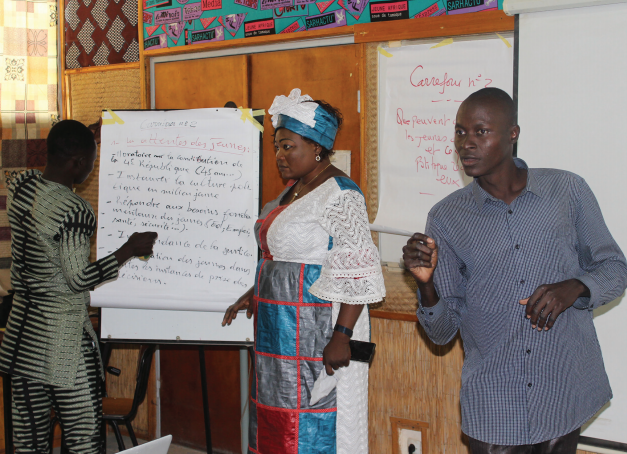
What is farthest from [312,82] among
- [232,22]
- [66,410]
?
[66,410]

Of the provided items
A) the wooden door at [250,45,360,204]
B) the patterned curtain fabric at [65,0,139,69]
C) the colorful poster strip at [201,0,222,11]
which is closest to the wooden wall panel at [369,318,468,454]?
the wooden door at [250,45,360,204]

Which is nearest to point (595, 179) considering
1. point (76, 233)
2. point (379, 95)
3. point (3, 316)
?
point (379, 95)

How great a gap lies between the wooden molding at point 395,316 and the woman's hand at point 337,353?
2.66ft

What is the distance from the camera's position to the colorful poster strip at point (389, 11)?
8.94ft

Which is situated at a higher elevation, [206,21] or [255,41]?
[206,21]

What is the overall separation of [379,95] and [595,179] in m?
1.11

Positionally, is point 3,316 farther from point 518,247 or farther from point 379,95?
point 518,247

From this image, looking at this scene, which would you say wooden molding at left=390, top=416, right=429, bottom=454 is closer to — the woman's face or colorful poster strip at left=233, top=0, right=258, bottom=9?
the woman's face

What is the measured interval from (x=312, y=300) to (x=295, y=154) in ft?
1.70

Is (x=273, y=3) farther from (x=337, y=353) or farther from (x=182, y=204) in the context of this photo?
(x=337, y=353)

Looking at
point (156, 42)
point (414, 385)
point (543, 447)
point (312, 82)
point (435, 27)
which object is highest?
point (156, 42)

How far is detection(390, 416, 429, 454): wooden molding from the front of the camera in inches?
110

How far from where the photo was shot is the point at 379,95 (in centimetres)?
275

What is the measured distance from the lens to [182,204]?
2.70 m
